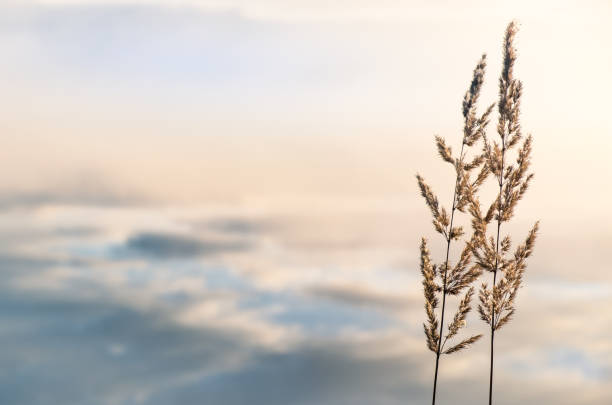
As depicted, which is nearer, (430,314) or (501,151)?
(430,314)

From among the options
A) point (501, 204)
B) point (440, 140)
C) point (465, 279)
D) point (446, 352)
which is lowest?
point (446, 352)

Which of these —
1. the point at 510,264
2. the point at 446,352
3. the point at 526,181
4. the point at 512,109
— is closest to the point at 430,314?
the point at 446,352

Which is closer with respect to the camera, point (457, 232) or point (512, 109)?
point (457, 232)

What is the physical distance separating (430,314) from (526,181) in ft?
11.7

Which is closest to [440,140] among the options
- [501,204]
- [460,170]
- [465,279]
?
[460,170]

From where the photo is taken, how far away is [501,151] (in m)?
17.8

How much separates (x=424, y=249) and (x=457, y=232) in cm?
75

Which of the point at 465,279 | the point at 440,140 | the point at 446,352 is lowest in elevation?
the point at 446,352

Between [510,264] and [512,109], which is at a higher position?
[512,109]

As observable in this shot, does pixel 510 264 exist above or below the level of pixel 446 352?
above

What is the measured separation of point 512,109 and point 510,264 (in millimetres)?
3336

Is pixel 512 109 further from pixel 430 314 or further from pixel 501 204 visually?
pixel 430 314

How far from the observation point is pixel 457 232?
16875 mm

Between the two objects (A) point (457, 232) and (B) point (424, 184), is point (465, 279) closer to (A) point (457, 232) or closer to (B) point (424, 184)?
(A) point (457, 232)
